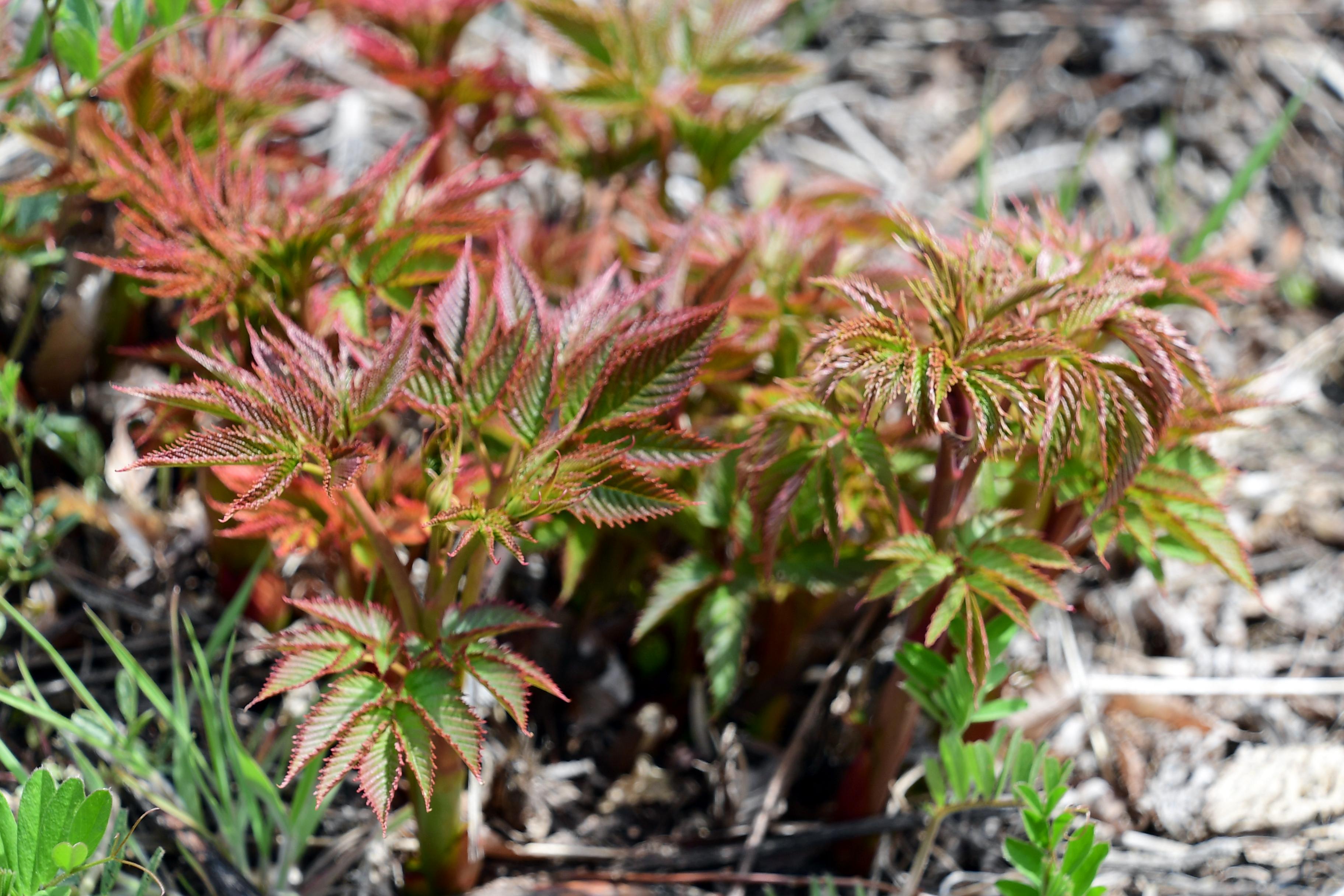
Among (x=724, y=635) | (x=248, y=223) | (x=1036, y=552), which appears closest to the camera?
(x=1036, y=552)

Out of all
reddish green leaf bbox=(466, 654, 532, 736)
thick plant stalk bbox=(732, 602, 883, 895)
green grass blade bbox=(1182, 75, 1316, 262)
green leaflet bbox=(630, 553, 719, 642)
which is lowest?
thick plant stalk bbox=(732, 602, 883, 895)

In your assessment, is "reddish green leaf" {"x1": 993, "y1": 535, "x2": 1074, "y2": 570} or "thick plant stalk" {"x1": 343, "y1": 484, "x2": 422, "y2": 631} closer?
"thick plant stalk" {"x1": 343, "y1": 484, "x2": 422, "y2": 631}

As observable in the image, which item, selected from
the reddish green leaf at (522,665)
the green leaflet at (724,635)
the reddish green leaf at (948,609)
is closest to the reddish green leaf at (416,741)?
the reddish green leaf at (522,665)

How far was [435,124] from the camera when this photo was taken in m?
2.17

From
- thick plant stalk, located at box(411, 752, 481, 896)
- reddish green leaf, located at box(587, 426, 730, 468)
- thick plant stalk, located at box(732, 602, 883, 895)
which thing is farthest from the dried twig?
reddish green leaf, located at box(587, 426, 730, 468)

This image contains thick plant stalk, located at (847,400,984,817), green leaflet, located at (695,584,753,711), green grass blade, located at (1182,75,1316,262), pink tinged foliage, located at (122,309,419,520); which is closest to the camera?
pink tinged foliage, located at (122,309,419,520)

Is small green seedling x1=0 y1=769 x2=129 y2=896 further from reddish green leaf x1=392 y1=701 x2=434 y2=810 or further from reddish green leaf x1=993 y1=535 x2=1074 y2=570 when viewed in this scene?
reddish green leaf x1=993 y1=535 x2=1074 y2=570

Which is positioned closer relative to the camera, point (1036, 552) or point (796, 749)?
point (1036, 552)

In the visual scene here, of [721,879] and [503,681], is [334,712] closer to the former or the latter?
[503,681]

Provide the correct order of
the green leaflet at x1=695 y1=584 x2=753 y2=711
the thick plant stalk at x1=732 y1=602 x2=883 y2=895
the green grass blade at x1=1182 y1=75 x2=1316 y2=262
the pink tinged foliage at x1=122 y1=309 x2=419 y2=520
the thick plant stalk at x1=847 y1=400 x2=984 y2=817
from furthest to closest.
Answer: the green grass blade at x1=1182 y1=75 x2=1316 y2=262, the thick plant stalk at x1=732 y1=602 x2=883 y2=895, the green leaflet at x1=695 y1=584 x2=753 y2=711, the thick plant stalk at x1=847 y1=400 x2=984 y2=817, the pink tinged foliage at x1=122 y1=309 x2=419 y2=520

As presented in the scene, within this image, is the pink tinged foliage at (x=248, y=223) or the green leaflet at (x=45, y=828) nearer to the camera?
the green leaflet at (x=45, y=828)

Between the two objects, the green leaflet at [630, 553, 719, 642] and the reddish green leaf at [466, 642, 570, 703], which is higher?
the reddish green leaf at [466, 642, 570, 703]

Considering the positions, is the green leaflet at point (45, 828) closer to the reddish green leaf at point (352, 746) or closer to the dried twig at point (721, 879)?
the reddish green leaf at point (352, 746)

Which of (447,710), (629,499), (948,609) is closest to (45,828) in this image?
(447,710)
